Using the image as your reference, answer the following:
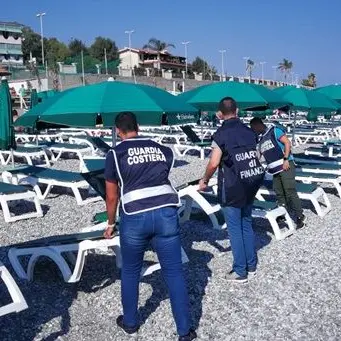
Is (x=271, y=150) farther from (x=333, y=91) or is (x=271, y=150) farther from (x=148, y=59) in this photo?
(x=148, y=59)

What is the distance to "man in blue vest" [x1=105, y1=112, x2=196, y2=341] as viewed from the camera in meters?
3.27

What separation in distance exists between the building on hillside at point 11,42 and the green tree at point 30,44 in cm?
405

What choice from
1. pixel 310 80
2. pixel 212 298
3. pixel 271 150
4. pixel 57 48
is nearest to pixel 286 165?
pixel 271 150

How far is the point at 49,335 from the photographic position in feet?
11.7

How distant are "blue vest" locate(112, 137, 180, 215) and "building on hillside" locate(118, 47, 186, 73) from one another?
7482 cm

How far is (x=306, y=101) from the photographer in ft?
31.0

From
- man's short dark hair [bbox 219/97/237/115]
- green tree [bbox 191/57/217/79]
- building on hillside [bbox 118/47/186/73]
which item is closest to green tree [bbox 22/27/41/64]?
building on hillside [bbox 118/47/186/73]

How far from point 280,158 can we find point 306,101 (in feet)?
11.6

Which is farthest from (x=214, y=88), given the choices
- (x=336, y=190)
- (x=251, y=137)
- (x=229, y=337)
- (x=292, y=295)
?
(x=229, y=337)

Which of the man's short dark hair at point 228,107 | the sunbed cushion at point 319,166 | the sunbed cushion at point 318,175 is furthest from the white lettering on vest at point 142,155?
the sunbed cushion at point 319,166

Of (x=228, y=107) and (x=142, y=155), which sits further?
(x=228, y=107)

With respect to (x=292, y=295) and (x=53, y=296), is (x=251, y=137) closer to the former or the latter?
(x=292, y=295)

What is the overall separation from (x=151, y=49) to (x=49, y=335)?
253 feet

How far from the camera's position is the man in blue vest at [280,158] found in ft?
20.7
